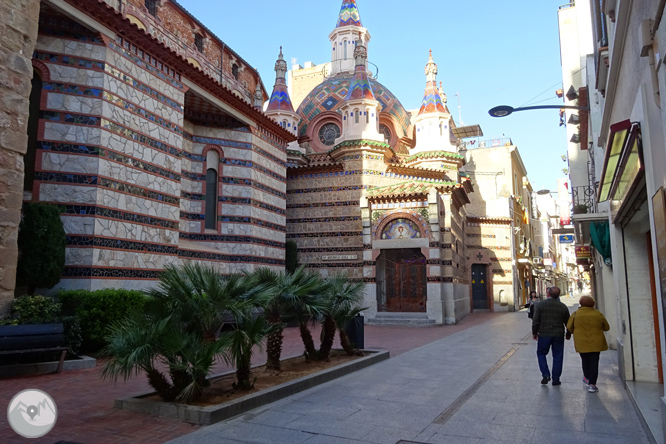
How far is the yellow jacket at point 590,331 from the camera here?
7.30 meters

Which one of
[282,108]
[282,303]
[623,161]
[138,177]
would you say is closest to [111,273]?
[138,177]

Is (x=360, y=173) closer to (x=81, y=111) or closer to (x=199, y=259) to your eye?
(x=199, y=259)

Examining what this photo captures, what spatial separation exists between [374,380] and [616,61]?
20.7ft

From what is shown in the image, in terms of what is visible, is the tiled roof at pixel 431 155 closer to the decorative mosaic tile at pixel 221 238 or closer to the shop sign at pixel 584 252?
the shop sign at pixel 584 252

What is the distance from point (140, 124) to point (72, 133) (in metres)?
1.83

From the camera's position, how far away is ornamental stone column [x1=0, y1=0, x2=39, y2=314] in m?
8.58

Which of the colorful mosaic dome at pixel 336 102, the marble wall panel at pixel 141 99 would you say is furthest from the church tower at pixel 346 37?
the marble wall panel at pixel 141 99

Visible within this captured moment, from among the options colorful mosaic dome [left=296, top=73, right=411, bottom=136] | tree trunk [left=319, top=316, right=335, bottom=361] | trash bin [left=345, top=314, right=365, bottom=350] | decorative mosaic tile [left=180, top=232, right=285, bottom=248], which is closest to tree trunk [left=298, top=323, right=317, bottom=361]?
tree trunk [left=319, top=316, right=335, bottom=361]

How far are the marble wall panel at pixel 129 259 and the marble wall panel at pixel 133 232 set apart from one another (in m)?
0.37

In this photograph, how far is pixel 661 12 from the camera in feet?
12.9

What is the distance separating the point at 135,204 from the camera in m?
12.0

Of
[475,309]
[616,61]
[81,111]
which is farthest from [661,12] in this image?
[475,309]

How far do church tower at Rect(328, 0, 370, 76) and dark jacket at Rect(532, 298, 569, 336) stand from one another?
2731cm

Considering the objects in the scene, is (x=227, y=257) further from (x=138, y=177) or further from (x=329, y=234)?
(x=329, y=234)
